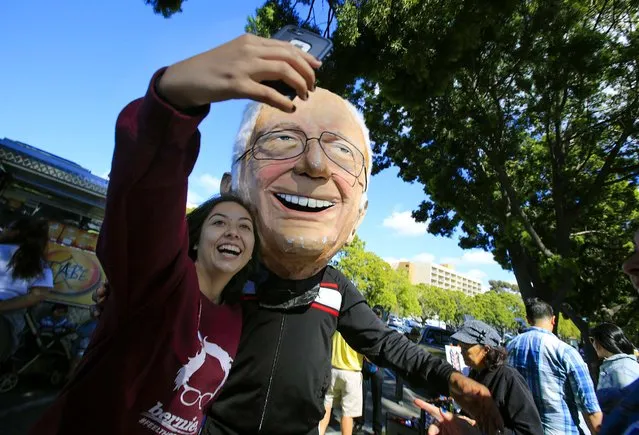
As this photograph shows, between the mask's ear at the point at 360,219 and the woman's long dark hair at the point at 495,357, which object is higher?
the mask's ear at the point at 360,219

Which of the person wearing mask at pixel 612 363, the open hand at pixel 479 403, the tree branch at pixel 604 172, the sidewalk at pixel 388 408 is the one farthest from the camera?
the tree branch at pixel 604 172

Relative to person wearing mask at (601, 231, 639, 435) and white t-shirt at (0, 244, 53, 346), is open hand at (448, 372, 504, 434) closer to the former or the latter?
person wearing mask at (601, 231, 639, 435)

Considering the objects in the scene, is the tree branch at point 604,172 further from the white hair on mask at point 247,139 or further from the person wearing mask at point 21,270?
the person wearing mask at point 21,270

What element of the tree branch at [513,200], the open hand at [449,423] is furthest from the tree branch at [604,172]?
the open hand at [449,423]

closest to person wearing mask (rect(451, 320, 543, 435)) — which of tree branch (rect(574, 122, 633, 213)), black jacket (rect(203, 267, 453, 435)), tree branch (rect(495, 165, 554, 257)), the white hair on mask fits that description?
black jacket (rect(203, 267, 453, 435))

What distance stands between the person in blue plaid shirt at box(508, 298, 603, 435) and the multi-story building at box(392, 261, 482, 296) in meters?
80.0

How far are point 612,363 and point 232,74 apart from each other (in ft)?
14.5

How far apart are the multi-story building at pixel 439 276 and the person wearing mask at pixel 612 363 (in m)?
79.4

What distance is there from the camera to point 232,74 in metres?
0.75

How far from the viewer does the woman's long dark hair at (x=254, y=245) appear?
1.53m

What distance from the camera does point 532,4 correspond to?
6.33 metres

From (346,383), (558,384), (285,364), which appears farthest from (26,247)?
(558,384)

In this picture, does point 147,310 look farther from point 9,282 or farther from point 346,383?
point 346,383

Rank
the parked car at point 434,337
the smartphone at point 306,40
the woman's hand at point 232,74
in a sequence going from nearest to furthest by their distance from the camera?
1. the woman's hand at point 232,74
2. the smartphone at point 306,40
3. the parked car at point 434,337
